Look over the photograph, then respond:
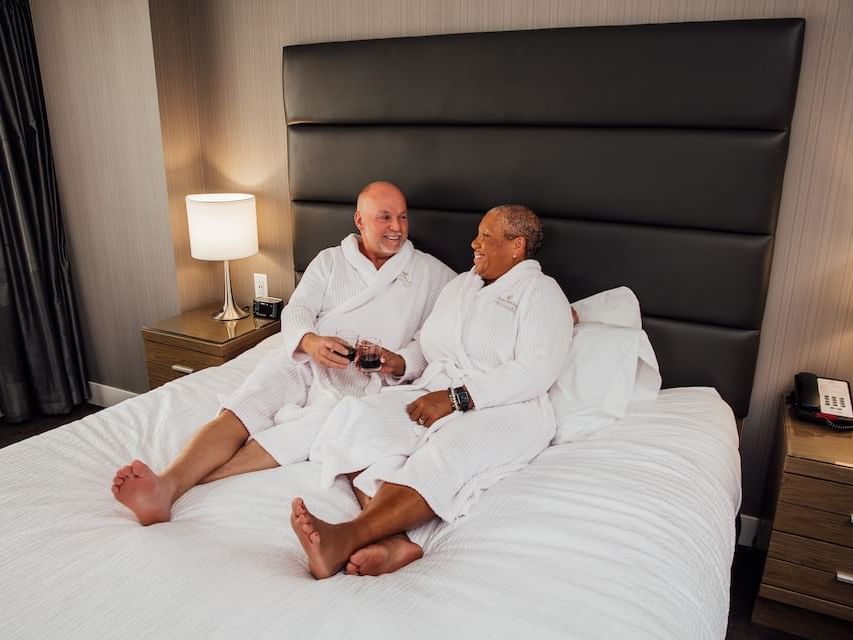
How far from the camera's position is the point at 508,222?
6.76 ft

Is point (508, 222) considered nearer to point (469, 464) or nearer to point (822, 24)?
point (469, 464)

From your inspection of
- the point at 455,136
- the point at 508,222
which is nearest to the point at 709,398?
the point at 508,222

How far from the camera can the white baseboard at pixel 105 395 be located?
3.36 meters

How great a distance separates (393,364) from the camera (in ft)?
6.98

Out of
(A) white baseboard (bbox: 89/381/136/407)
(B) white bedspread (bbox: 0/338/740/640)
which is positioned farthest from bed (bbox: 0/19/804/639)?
(A) white baseboard (bbox: 89/381/136/407)

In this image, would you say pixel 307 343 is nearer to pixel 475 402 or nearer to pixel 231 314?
pixel 475 402

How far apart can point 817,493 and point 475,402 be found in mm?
970

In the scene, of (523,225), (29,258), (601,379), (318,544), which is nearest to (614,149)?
(523,225)

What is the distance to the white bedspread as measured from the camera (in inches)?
44.2

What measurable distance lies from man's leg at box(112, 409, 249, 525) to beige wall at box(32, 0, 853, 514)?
52.7 inches

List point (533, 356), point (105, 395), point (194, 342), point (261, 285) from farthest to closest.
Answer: point (105, 395) → point (261, 285) → point (194, 342) → point (533, 356)

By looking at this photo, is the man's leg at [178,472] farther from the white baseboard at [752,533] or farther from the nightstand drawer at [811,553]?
the white baseboard at [752,533]

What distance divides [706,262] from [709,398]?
43cm

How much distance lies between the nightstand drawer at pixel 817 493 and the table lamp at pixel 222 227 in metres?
2.17
